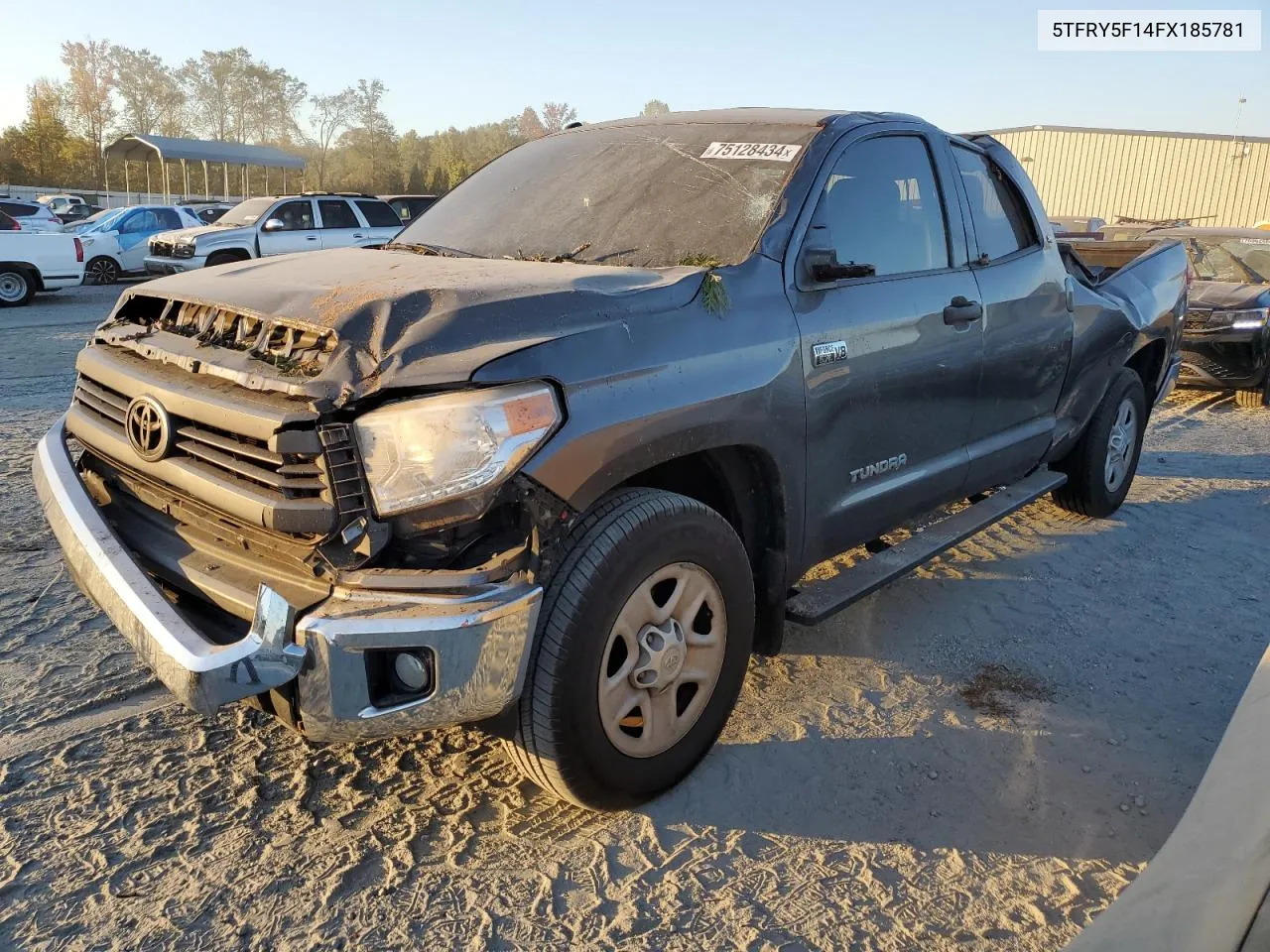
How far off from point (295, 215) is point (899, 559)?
51.5ft

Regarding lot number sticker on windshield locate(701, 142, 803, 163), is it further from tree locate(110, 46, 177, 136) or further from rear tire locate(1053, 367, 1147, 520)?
tree locate(110, 46, 177, 136)

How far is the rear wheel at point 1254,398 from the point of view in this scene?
31.2 feet

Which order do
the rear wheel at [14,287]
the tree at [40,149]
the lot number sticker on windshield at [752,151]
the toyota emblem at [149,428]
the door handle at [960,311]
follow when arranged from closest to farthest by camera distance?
the toyota emblem at [149,428] → the lot number sticker on windshield at [752,151] → the door handle at [960,311] → the rear wheel at [14,287] → the tree at [40,149]

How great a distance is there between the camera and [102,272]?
1964 cm

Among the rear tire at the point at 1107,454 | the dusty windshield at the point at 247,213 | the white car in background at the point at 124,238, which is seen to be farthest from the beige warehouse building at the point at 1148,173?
the rear tire at the point at 1107,454

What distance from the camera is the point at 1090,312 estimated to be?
487 centimetres

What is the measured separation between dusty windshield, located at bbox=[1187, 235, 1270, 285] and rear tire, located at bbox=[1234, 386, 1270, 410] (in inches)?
45.0

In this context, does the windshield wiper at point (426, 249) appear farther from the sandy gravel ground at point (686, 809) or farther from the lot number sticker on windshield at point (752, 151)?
the sandy gravel ground at point (686, 809)

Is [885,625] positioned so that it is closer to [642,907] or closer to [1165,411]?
[642,907]

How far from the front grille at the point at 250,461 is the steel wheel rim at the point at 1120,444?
453 cm

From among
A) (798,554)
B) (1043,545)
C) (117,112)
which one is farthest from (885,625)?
(117,112)

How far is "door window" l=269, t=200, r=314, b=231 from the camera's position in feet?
55.1

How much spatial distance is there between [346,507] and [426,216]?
7.31 feet

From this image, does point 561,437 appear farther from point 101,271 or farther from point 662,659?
point 101,271
